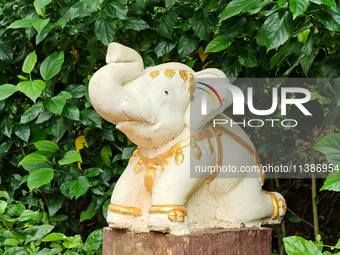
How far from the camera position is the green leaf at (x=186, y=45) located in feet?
7.63

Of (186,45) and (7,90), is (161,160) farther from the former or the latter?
(7,90)

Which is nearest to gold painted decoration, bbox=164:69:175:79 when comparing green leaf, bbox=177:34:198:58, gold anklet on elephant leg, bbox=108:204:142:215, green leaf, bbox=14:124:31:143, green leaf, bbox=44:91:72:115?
gold anklet on elephant leg, bbox=108:204:142:215

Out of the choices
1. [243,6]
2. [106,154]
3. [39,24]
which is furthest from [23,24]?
[243,6]

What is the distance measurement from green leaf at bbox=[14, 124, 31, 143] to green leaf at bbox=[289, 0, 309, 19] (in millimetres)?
1452

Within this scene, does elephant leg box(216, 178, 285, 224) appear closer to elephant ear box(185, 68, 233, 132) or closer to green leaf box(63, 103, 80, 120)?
elephant ear box(185, 68, 233, 132)

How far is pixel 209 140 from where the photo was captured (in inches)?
70.4

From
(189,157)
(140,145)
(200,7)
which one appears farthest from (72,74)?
(189,157)

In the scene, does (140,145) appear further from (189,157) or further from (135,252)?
(135,252)

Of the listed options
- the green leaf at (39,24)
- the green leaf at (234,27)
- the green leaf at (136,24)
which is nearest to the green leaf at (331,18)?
the green leaf at (234,27)

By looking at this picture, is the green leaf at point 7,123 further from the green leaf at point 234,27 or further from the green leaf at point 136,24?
the green leaf at point 234,27

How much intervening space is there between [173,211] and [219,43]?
0.76 meters

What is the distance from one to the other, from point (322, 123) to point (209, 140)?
38.9 inches

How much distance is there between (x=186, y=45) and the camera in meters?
2.33

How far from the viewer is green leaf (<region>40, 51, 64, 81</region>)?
2328mm
